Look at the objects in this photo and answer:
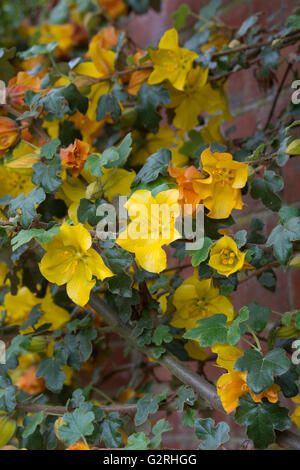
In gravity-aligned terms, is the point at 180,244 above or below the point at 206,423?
above

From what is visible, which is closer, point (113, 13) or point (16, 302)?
point (16, 302)

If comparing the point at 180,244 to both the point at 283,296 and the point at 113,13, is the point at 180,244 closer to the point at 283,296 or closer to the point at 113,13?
the point at 283,296

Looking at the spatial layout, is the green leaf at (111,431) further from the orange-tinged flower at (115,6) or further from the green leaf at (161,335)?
the orange-tinged flower at (115,6)

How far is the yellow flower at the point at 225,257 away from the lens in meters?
0.62

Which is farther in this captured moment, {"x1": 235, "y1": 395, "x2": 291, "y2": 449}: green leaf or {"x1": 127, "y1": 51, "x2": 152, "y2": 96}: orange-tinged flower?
{"x1": 127, "y1": 51, "x2": 152, "y2": 96}: orange-tinged flower

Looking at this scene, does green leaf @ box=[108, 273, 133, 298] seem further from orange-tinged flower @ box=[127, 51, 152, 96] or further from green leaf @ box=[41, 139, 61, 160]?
orange-tinged flower @ box=[127, 51, 152, 96]

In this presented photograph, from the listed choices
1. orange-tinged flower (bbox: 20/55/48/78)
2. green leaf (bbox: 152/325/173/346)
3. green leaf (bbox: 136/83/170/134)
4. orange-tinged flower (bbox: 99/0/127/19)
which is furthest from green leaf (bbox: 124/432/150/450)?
orange-tinged flower (bbox: 99/0/127/19)

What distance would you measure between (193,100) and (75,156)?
0.87 ft

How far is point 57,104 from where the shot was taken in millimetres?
758

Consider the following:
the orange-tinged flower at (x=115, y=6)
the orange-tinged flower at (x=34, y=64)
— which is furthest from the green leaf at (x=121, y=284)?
the orange-tinged flower at (x=115, y=6)

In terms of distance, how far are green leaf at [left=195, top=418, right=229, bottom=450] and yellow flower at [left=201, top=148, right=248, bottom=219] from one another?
24cm

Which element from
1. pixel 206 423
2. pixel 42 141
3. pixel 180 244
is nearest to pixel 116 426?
pixel 206 423

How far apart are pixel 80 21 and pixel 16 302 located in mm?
811

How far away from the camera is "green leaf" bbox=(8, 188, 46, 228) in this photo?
0.63m
